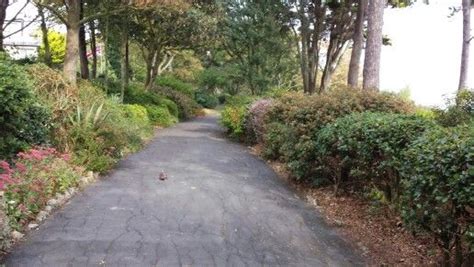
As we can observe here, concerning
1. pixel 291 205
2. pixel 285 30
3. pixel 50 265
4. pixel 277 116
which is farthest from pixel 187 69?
pixel 50 265

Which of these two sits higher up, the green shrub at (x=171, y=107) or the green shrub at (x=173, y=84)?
the green shrub at (x=173, y=84)

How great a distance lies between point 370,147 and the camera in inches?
223

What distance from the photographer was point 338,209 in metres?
6.88

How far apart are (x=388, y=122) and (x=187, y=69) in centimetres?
3363

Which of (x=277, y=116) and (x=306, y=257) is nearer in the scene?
(x=306, y=257)

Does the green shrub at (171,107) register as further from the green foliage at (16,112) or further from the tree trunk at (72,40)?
the green foliage at (16,112)

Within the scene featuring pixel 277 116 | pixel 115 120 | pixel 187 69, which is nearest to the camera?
pixel 115 120

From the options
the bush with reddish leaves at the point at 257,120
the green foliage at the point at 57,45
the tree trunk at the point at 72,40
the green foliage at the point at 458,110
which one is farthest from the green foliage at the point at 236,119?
the green foliage at the point at 57,45

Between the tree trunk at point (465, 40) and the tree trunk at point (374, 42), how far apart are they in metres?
7.64

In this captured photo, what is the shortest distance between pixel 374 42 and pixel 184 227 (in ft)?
27.1

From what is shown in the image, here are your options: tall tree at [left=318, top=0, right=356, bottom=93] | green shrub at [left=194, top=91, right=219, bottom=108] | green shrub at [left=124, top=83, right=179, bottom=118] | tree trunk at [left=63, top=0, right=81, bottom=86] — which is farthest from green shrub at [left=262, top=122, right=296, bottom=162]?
green shrub at [left=194, top=91, right=219, bottom=108]

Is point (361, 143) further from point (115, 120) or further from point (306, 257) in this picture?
point (115, 120)

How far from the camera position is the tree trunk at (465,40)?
57.8 ft

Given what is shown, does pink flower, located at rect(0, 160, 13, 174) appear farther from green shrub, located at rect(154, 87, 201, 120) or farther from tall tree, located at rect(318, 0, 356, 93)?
green shrub, located at rect(154, 87, 201, 120)
